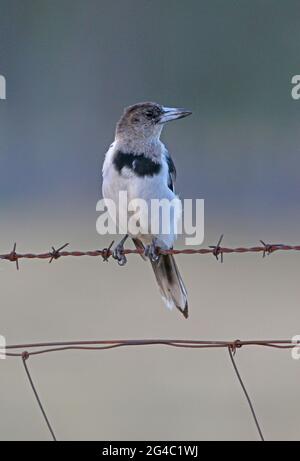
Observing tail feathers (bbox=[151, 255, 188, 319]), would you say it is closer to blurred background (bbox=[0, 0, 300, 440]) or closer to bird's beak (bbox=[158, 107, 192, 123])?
bird's beak (bbox=[158, 107, 192, 123])

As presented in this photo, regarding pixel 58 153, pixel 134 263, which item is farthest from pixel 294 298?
pixel 58 153

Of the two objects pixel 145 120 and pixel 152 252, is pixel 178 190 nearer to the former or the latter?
pixel 145 120

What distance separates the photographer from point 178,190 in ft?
53.8

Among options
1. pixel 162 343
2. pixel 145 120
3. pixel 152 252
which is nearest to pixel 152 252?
pixel 152 252

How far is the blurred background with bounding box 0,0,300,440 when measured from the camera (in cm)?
955

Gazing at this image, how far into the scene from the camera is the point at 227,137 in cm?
2042

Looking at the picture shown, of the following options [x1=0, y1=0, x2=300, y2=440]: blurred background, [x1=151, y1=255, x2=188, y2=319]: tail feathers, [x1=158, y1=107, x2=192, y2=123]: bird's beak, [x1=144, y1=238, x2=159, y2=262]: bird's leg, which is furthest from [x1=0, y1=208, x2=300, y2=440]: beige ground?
[x1=158, y1=107, x2=192, y2=123]: bird's beak

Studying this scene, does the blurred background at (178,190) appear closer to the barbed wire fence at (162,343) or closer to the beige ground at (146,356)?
the beige ground at (146,356)

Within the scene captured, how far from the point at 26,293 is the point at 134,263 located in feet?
4.63

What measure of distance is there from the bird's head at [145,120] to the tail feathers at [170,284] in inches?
27.9

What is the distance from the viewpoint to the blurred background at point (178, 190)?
31.3ft

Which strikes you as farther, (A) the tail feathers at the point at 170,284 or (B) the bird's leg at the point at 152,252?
(A) the tail feathers at the point at 170,284

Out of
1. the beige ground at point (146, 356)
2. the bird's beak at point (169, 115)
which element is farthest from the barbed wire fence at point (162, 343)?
the beige ground at point (146, 356)

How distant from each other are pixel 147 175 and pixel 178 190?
9662 millimetres
